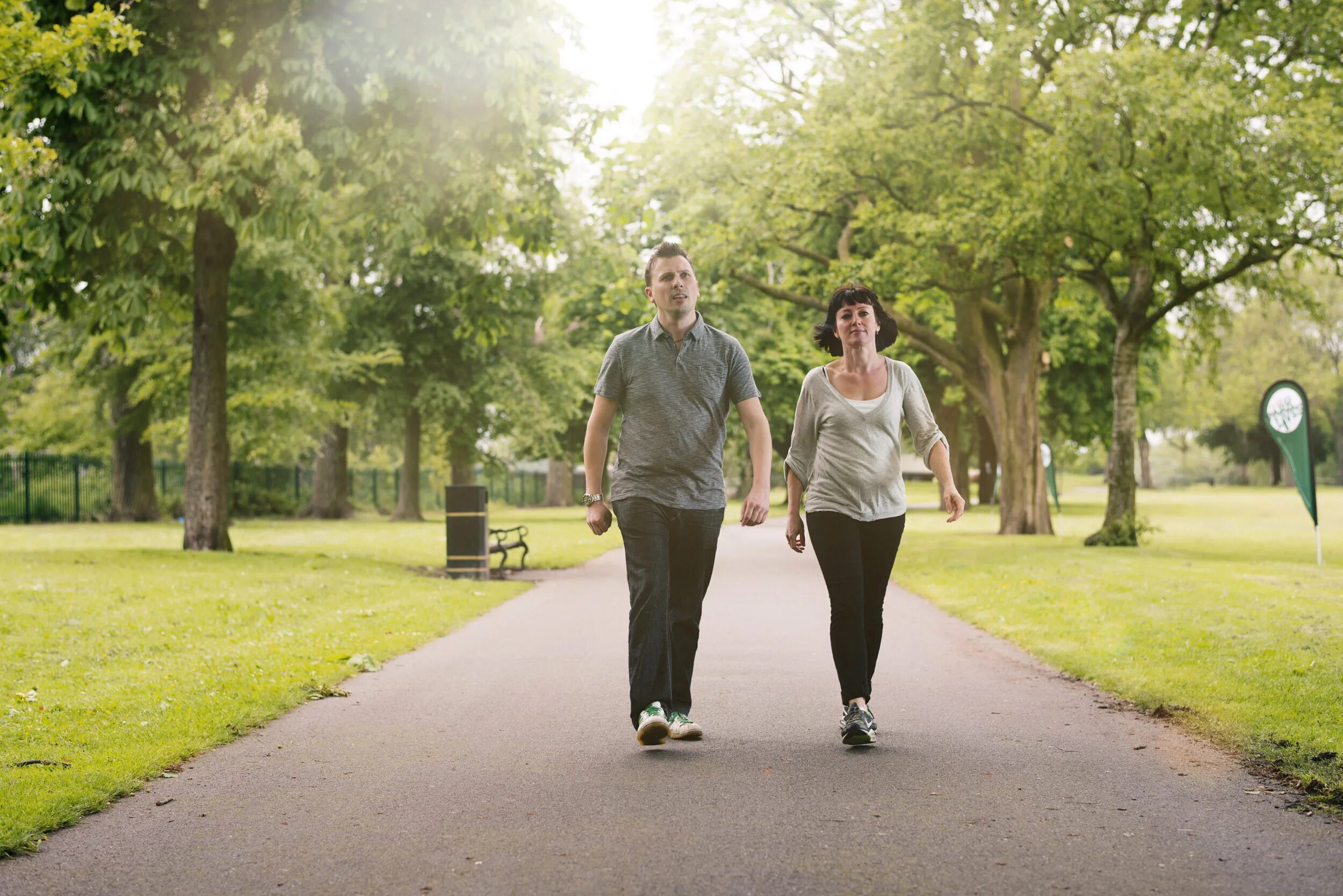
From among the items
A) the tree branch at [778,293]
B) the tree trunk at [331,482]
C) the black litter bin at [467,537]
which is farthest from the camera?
the tree trunk at [331,482]

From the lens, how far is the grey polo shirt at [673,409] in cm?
558

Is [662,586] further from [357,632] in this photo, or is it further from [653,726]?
[357,632]

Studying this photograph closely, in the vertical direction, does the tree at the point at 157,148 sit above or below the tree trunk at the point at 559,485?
above

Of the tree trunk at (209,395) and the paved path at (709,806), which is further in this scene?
the tree trunk at (209,395)

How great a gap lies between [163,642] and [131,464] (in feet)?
85.6

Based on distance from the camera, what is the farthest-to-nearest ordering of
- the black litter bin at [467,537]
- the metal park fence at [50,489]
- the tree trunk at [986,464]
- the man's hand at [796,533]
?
the tree trunk at [986,464]
the metal park fence at [50,489]
the black litter bin at [467,537]
the man's hand at [796,533]

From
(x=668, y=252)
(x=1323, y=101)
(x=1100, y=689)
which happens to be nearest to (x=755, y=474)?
(x=668, y=252)

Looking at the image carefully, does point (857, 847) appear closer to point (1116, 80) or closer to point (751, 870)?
point (751, 870)

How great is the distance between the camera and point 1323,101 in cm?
1667

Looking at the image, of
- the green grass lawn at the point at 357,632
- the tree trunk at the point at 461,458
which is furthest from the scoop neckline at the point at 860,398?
the tree trunk at the point at 461,458

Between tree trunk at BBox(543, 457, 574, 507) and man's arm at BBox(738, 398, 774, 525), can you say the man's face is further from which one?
tree trunk at BBox(543, 457, 574, 507)

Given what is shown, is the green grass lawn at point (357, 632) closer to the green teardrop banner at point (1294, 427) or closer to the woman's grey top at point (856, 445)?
the green teardrop banner at point (1294, 427)

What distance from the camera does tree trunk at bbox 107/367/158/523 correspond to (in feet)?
106

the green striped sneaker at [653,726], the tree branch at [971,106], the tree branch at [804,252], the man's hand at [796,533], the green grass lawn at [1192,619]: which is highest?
the tree branch at [971,106]
